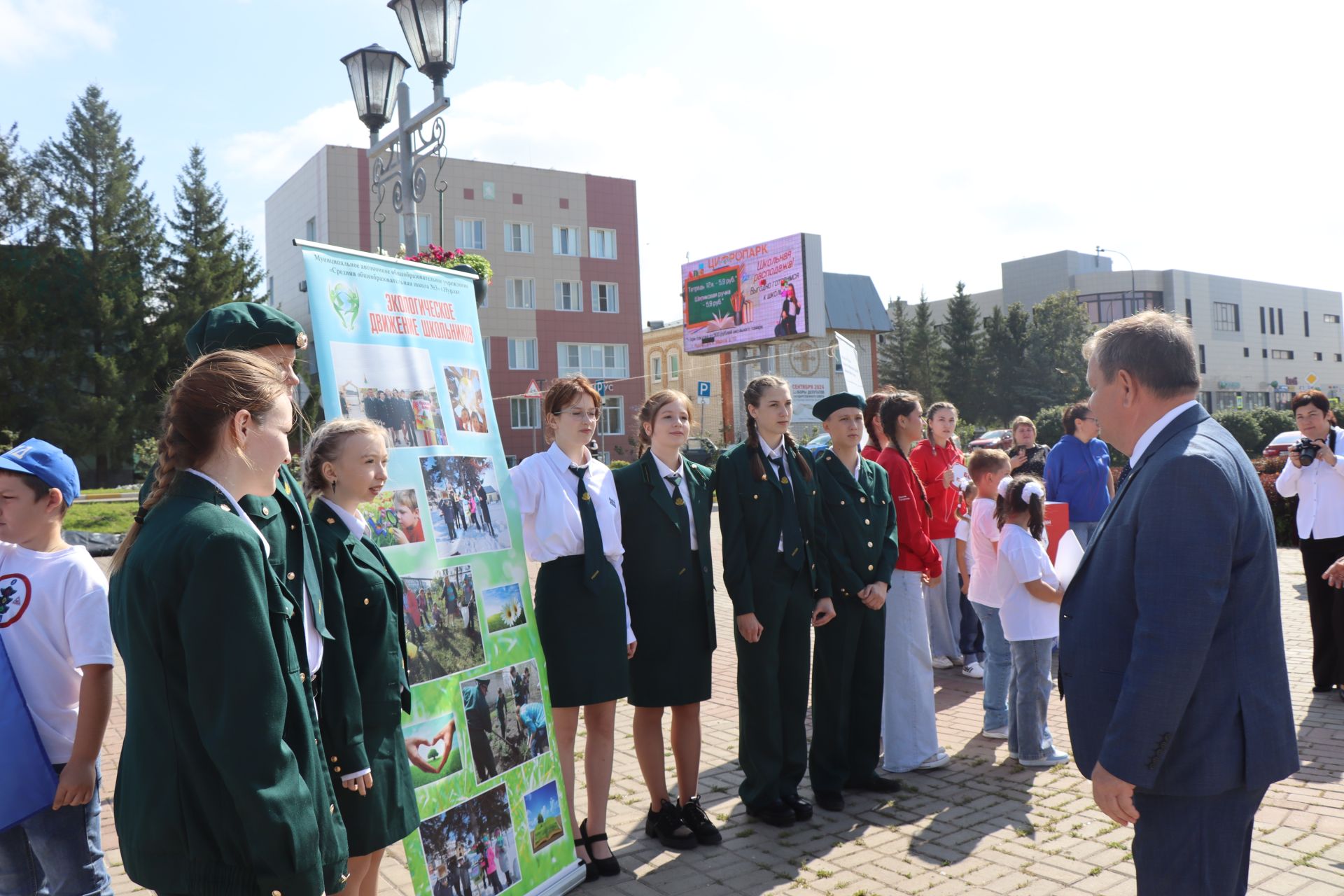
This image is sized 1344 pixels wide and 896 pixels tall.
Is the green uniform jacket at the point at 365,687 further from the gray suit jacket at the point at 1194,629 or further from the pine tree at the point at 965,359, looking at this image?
the pine tree at the point at 965,359

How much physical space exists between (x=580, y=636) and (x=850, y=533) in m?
1.71

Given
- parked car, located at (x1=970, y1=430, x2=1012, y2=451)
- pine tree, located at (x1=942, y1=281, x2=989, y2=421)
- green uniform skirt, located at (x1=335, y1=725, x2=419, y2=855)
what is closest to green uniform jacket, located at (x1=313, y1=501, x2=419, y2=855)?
green uniform skirt, located at (x1=335, y1=725, x2=419, y2=855)

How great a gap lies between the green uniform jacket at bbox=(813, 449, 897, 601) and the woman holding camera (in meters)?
3.52

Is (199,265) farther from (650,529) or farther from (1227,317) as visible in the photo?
(1227,317)

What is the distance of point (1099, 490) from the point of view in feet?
26.5

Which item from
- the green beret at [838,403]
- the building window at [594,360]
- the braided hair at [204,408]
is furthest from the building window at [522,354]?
the braided hair at [204,408]

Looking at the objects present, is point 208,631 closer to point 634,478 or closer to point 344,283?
point 344,283

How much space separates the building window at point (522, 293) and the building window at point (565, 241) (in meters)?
1.88

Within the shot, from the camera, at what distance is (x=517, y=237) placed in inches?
1628

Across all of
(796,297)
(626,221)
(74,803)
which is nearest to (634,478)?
(74,803)

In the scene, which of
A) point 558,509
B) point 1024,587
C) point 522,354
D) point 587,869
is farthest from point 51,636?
point 522,354

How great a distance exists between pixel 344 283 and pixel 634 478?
5.45 ft

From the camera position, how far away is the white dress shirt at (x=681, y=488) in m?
4.62

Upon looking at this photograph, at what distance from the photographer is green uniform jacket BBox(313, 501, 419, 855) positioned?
Result: 8.69 feet
